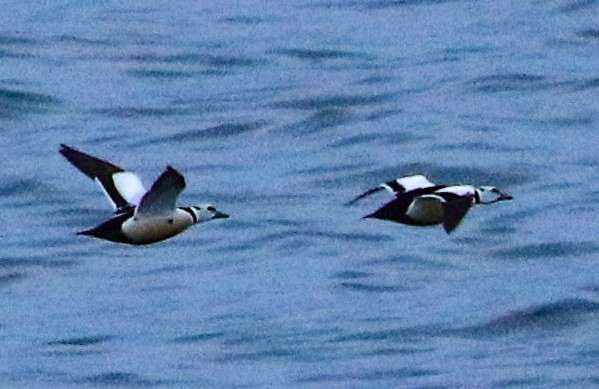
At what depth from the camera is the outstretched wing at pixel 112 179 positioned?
1174cm

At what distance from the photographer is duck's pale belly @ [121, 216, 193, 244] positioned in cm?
1118

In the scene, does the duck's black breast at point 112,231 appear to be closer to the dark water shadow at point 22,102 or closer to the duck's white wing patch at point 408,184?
the duck's white wing patch at point 408,184

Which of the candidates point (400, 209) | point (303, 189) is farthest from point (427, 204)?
point (303, 189)

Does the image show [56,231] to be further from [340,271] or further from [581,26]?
[581,26]

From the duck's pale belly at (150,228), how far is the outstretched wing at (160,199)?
28 mm

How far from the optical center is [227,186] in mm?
16031

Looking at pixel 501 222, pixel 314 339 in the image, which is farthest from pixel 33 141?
pixel 314 339

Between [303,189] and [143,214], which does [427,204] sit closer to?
[143,214]

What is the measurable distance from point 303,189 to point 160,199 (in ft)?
15.9

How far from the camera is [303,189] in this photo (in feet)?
52.3

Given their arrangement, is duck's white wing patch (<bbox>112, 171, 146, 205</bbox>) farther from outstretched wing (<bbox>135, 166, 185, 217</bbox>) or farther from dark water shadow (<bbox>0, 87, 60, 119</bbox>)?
dark water shadow (<bbox>0, 87, 60, 119</bbox>)

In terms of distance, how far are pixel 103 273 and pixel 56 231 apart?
0.82 meters

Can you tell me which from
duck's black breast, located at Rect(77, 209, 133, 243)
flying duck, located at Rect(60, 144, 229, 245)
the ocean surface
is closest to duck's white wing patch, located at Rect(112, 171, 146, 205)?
flying duck, located at Rect(60, 144, 229, 245)

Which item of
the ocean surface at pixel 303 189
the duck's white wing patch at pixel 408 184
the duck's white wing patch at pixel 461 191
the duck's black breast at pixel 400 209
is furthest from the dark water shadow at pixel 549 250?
the duck's white wing patch at pixel 461 191
